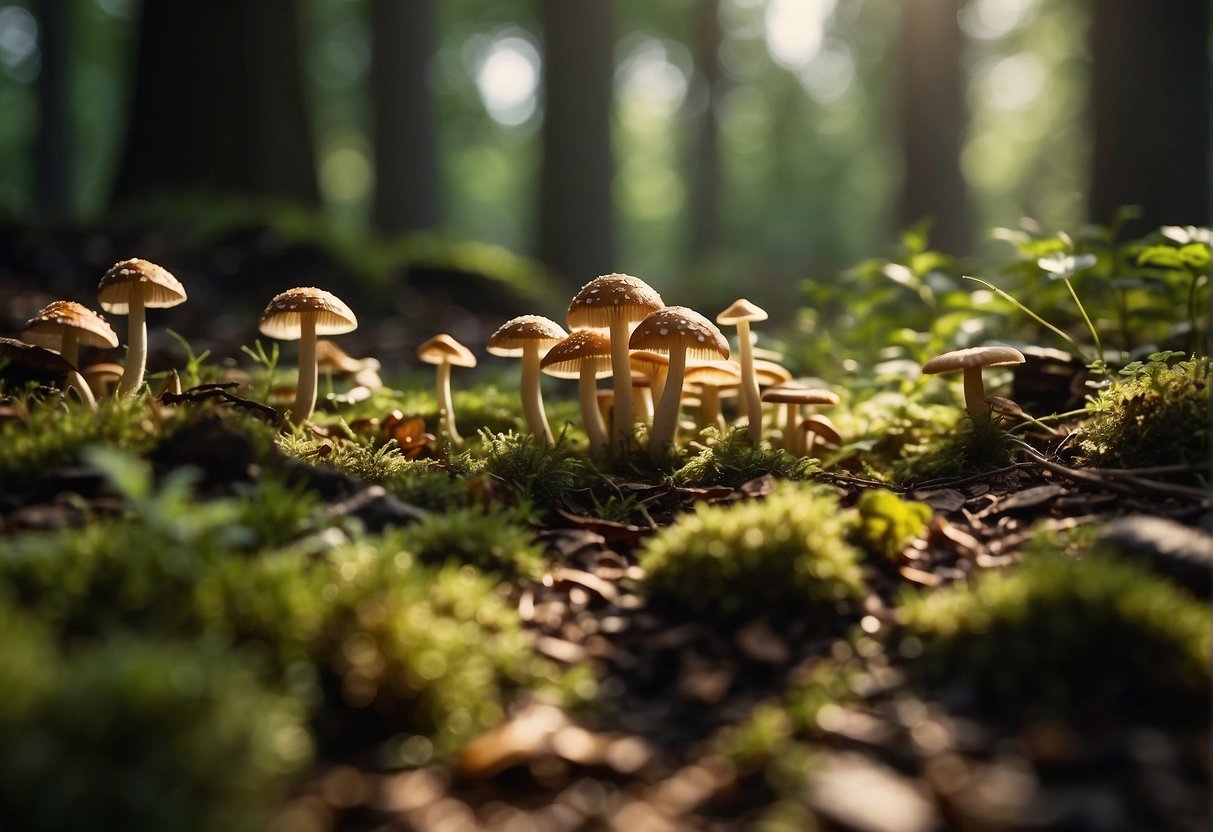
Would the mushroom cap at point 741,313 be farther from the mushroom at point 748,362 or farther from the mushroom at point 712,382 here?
the mushroom at point 712,382

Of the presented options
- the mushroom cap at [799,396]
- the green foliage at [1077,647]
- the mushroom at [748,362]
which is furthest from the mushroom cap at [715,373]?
the green foliage at [1077,647]

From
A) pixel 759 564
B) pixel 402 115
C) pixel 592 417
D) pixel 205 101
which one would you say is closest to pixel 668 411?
pixel 592 417

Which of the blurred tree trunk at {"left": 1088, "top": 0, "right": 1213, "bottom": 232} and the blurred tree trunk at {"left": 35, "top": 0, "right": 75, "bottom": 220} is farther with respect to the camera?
the blurred tree trunk at {"left": 35, "top": 0, "right": 75, "bottom": 220}

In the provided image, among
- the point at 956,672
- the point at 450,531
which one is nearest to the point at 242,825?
the point at 450,531

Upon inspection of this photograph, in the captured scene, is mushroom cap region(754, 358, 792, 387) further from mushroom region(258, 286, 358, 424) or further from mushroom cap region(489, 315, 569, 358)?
mushroom region(258, 286, 358, 424)

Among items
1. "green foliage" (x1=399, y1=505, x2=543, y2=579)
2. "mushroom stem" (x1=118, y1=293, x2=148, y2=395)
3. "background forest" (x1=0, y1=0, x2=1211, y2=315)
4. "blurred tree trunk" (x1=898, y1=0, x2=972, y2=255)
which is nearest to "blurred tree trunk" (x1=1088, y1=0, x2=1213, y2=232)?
"background forest" (x1=0, y1=0, x2=1211, y2=315)

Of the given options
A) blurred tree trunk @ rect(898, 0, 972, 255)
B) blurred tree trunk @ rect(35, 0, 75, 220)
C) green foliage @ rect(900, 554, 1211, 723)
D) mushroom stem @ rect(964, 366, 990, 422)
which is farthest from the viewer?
blurred tree trunk @ rect(35, 0, 75, 220)

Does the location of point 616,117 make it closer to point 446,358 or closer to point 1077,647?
point 446,358
